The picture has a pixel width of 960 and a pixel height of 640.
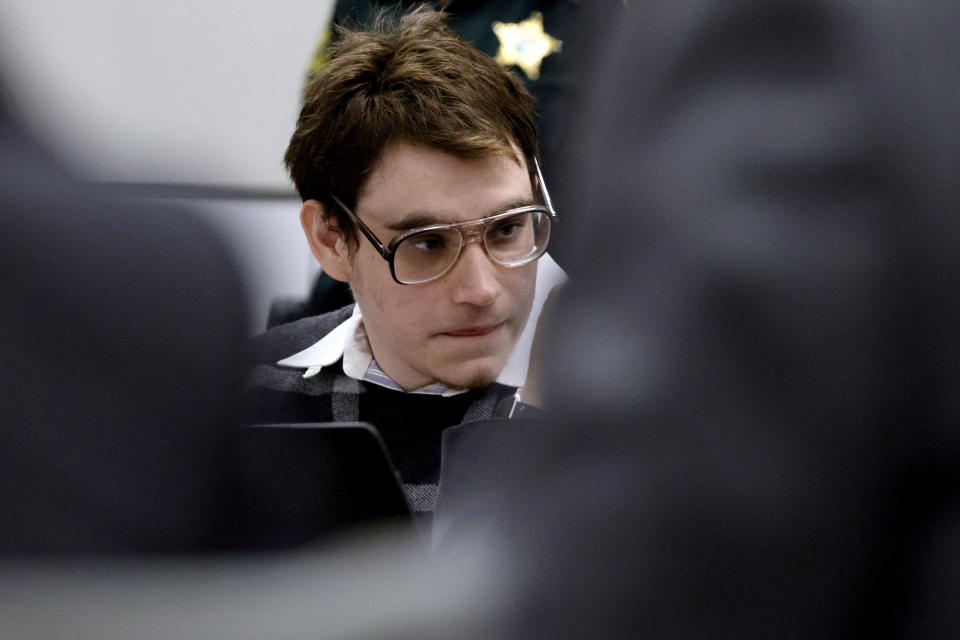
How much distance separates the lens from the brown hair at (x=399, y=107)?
983 millimetres

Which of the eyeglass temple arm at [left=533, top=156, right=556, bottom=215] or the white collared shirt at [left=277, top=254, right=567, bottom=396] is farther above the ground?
the eyeglass temple arm at [left=533, top=156, right=556, bottom=215]

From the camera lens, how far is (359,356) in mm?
1046

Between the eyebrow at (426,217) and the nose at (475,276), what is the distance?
0.03 m

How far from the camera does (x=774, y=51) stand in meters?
0.34

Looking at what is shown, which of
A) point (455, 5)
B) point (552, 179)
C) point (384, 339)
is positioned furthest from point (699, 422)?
point (455, 5)

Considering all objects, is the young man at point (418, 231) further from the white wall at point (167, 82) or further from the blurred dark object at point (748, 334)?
the blurred dark object at point (748, 334)

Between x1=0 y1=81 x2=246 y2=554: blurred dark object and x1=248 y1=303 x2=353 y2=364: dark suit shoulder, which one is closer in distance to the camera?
x1=0 y1=81 x2=246 y2=554: blurred dark object

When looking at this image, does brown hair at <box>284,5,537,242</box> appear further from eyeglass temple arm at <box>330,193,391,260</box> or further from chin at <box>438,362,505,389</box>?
chin at <box>438,362,505,389</box>

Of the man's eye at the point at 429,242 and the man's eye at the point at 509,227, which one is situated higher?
the man's eye at the point at 509,227

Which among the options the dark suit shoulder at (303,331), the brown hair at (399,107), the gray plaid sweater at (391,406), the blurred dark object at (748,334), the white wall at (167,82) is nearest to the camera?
the blurred dark object at (748,334)

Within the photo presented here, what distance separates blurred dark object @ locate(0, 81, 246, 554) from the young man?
0.53m

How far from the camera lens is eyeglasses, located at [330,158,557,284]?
37.1 inches

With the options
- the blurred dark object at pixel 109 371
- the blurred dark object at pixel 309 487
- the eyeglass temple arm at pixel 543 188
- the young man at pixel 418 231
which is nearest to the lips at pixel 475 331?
the young man at pixel 418 231

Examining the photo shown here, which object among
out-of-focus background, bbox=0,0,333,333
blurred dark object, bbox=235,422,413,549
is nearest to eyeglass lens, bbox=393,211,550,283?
out-of-focus background, bbox=0,0,333,333
